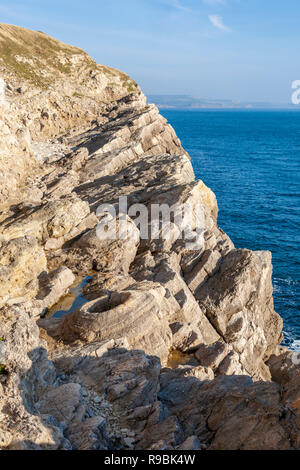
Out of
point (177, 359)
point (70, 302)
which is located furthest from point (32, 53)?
point (177, 359)

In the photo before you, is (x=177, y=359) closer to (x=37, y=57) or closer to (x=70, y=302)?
(x=70, y=302)

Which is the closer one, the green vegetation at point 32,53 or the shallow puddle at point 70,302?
the shallow puddle at point 70,302

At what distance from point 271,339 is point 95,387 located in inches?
885

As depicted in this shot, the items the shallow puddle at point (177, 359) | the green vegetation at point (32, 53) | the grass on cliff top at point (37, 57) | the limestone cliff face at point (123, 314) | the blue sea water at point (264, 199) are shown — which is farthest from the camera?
the green vegetation at point (32, 53)

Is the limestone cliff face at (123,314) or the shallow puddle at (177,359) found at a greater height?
the limestone cliff face at (123,314)

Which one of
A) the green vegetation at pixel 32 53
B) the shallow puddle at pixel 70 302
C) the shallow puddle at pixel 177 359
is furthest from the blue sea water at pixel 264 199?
the green vegetation at pixel 32 53

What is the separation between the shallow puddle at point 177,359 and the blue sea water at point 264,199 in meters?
19.4

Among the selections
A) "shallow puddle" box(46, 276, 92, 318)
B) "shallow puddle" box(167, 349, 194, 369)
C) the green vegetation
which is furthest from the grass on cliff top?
"shallow puddle" box(167, 349, 194, 369)

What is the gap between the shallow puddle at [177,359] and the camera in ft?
78.7

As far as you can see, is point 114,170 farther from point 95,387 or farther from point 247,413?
point 247,413

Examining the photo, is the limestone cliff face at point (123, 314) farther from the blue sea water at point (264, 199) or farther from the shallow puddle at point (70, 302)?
the blue sea water at point (264, 199)

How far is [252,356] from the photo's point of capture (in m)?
30.0
